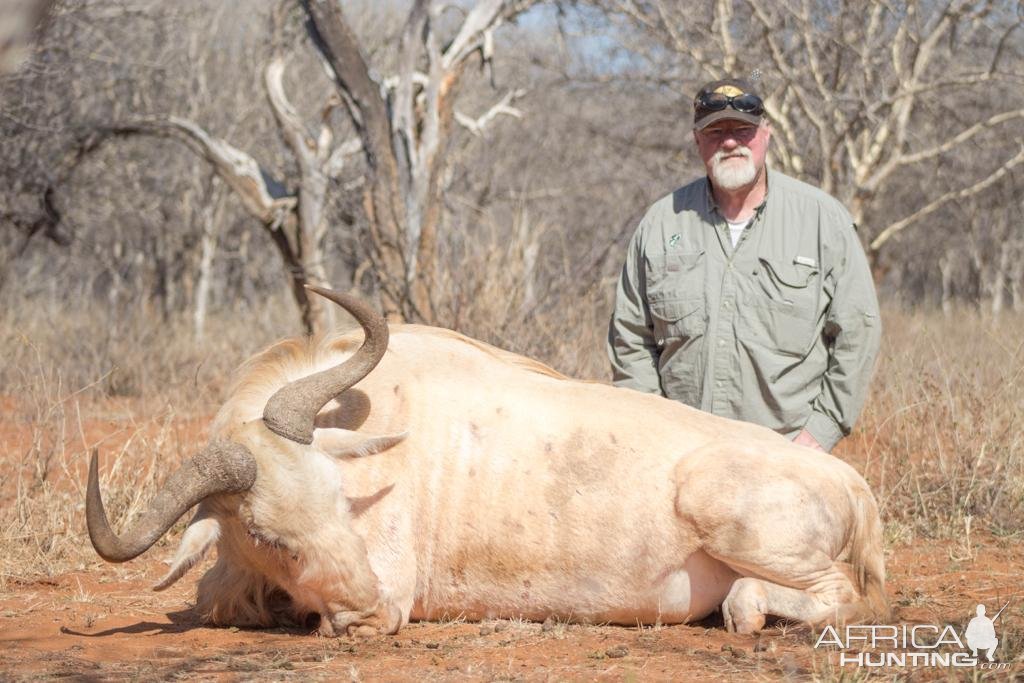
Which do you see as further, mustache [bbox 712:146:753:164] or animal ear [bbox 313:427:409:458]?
mustache [bbox 712:146:753:164]

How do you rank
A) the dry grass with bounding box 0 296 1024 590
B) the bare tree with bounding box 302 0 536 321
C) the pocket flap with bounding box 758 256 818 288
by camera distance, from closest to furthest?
the pocket flap with bounding box 758 256 818 288
the dry grass with bounding box 0 296 1024 590
the bare tree with bounding box 302 0 536 321

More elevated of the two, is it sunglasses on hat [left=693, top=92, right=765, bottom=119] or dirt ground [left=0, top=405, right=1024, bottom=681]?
sunglasses on hat [left=693, top=92, right=765, bottom=119]

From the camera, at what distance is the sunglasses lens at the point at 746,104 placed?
5.67m

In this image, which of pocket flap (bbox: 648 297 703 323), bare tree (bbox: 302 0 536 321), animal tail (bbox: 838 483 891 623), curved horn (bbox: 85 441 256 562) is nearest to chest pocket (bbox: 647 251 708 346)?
pocket flap (bbox: 648 297 703 323)

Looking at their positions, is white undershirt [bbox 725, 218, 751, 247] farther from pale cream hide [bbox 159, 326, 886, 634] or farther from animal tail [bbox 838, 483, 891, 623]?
animal tail [bbox 838, 483, 891, 623]

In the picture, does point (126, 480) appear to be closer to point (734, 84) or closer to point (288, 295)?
point (734, 84)

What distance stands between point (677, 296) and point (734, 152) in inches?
27.2

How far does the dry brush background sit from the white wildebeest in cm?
19

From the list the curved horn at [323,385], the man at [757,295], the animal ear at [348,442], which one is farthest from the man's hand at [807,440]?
the curved horn at [323,385]

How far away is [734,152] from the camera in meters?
5.70

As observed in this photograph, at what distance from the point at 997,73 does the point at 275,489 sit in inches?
340

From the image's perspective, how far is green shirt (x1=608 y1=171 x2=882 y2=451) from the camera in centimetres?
556

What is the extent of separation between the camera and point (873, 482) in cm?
702

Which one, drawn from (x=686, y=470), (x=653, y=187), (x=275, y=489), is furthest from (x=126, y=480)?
(x=653, y=187)
